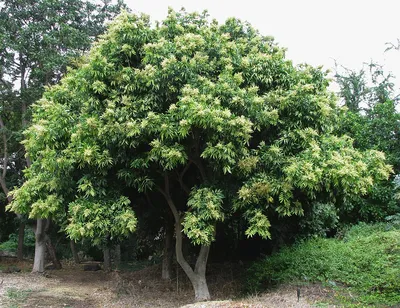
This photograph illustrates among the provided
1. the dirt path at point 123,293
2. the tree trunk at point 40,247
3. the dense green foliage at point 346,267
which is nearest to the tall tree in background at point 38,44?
the tree trunk at point 40,247

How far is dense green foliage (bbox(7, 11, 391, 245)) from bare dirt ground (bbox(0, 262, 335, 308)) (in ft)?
5.91

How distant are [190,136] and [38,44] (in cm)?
1013

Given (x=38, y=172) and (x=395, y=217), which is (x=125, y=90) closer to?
(x=38, y=172)

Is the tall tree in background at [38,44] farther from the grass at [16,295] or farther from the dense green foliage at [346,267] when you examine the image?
the dense green foliage at [346,267]

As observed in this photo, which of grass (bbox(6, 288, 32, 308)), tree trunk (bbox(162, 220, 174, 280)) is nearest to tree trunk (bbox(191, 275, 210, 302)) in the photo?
tree trunk (bbox(162, 220, 174, 280))

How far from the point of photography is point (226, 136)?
23.2ft

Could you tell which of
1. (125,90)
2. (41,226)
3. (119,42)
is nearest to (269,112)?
(125,90)

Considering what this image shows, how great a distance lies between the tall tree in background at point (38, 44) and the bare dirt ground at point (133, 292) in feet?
10.4

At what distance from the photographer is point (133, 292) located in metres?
10.8

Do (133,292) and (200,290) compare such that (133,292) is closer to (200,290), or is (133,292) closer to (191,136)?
(200,290)

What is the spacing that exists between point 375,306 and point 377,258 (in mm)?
1757

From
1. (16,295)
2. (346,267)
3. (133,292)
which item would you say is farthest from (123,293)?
(346,267)

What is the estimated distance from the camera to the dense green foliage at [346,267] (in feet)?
26.1

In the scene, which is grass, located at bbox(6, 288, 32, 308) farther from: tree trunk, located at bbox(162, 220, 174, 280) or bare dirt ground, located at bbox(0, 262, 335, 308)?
tree trunk, located at bbox(162, 220, 174, 280)
